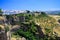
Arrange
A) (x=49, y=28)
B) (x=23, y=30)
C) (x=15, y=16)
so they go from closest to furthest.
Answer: (x=23, y=30) → (x=49, y=28) → (x=15, y=16)

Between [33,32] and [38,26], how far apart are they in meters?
1.40

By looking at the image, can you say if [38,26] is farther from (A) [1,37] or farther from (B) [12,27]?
(A) [1,37]

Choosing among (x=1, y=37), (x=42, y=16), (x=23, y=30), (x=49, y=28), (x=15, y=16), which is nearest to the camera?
(x=1, y=37)

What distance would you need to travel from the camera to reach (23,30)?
29750 mm

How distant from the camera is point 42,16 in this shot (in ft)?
123

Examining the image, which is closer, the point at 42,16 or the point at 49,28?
the point at 49,28

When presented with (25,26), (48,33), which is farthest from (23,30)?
(48,33)

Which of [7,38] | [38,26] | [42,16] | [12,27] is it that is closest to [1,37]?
[7,38]

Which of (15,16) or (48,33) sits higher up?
(15,16)

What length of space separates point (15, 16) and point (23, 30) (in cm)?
486

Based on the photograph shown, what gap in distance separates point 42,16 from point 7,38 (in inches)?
664

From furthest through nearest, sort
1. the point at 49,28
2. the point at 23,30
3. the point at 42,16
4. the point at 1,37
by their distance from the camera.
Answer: the point at 42,16 < the point at 49,28 < the point at 23,30 < the point at 1,37

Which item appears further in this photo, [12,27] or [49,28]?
[49,28]

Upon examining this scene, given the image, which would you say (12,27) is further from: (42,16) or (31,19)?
(42,16)
